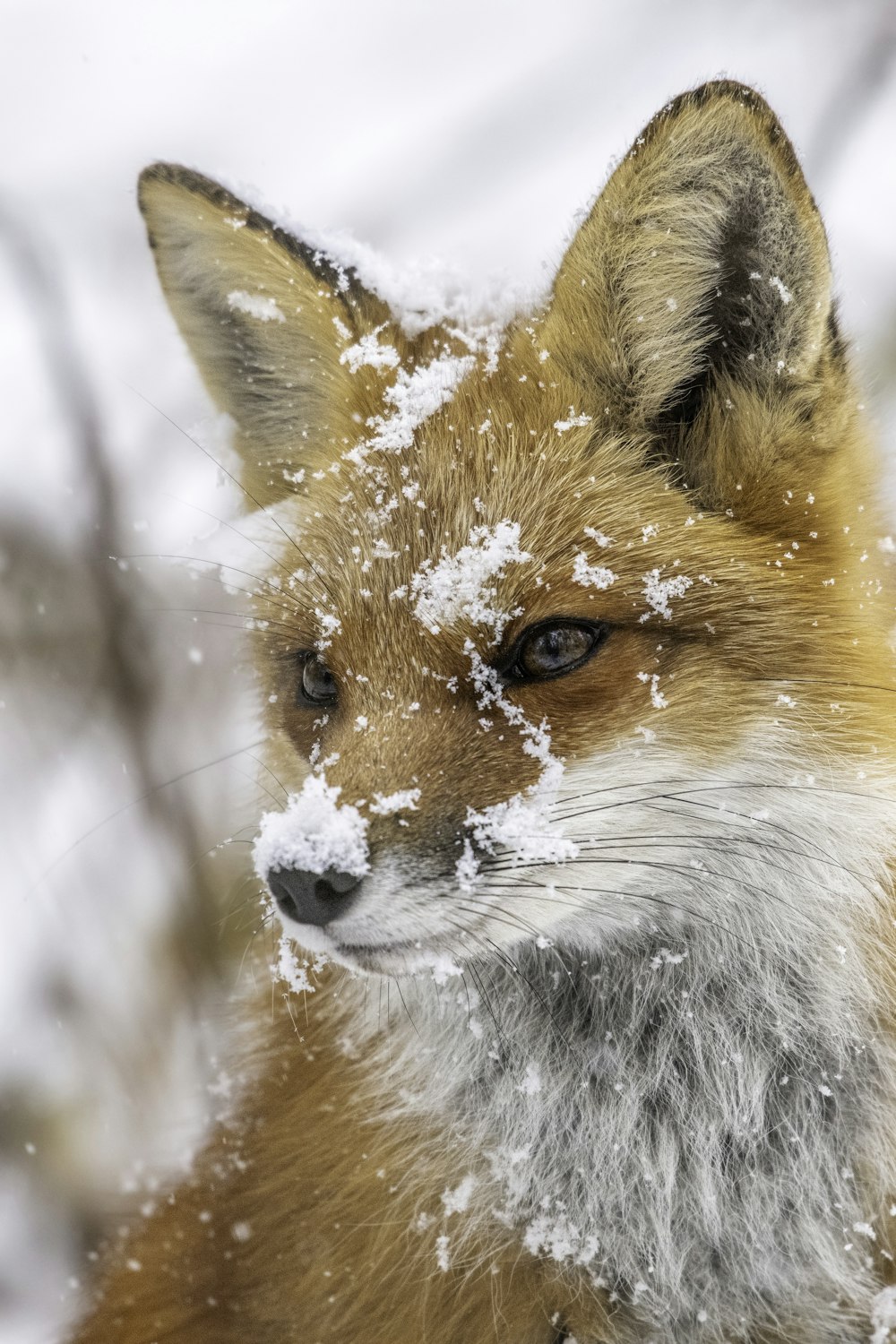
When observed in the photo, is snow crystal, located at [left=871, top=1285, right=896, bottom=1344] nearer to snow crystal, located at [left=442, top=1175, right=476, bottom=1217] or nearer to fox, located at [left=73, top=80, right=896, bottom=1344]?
fox, located at [left=73, top=80, right=896, bottom=1344]

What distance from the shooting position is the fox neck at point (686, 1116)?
81.7 inches

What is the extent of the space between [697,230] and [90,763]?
3.58 meters

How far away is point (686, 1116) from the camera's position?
2166mm

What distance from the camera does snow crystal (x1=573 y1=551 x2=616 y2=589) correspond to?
1.93 m

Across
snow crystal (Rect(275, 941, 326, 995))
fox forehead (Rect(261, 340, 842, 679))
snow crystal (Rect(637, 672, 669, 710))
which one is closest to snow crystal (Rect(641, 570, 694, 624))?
fox forehead (Rect(261, 340, 842, 679))

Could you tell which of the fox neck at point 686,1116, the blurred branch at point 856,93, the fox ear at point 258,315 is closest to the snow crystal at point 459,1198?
the fox neck at point 686,1116

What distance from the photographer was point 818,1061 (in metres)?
2.12

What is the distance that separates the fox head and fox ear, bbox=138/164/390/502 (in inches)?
0.7

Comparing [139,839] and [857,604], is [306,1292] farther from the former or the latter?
[139,839]

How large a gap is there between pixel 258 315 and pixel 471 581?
0.96 meters

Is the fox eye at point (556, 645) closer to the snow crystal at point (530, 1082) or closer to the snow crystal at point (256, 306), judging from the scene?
the snow crystal at point (530, 1082)

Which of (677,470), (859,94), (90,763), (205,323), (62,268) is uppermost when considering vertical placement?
(62,268)

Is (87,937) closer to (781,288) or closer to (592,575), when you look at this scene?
(592,575)

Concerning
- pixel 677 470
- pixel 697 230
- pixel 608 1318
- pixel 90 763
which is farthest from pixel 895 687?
pixel 90 763
